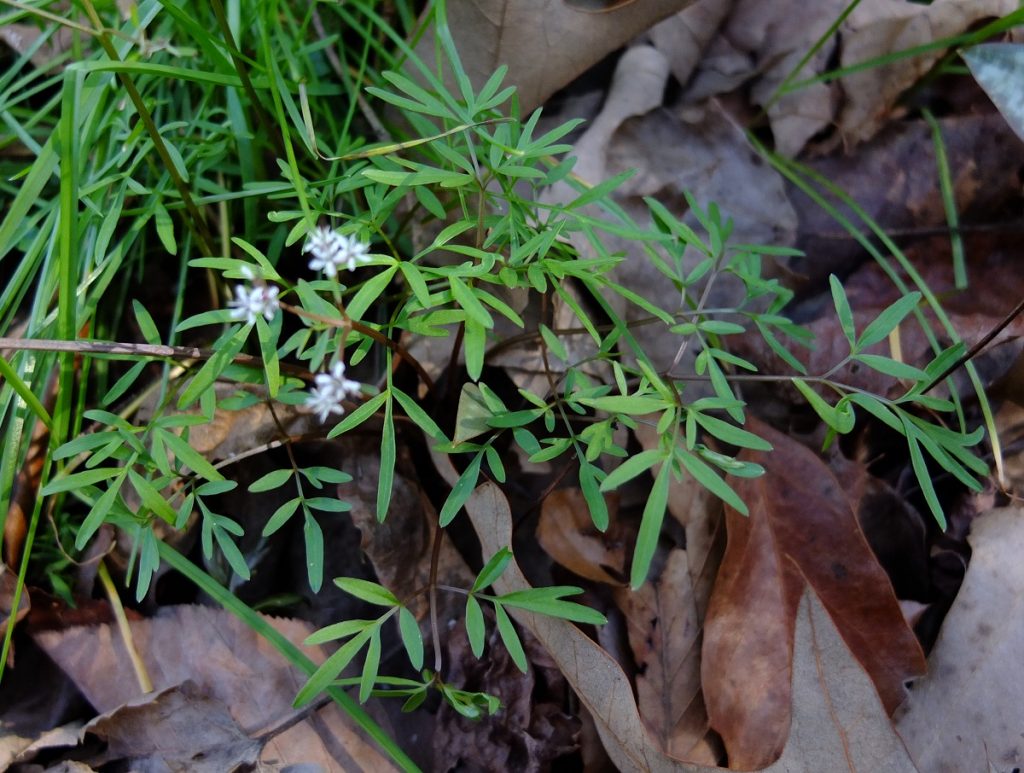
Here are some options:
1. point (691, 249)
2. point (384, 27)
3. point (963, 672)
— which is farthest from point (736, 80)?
point (963, 672)

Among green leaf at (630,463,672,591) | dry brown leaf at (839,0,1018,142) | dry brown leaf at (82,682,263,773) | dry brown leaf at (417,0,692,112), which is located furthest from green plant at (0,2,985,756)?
dry brown leaf at (839,0,1018,142)

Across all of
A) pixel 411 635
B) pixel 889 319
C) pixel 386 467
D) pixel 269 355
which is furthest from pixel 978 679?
pixel 269 355

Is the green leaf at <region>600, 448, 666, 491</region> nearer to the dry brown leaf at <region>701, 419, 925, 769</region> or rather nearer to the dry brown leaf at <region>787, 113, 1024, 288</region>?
the dry brown leaf at <region>701, 419, 925, 769</region>

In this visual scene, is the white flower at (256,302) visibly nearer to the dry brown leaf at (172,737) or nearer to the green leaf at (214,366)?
the green leaf at (214,366)

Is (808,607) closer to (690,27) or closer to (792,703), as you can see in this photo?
(792,703)

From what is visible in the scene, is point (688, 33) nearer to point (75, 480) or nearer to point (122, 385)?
point (122, 385)
